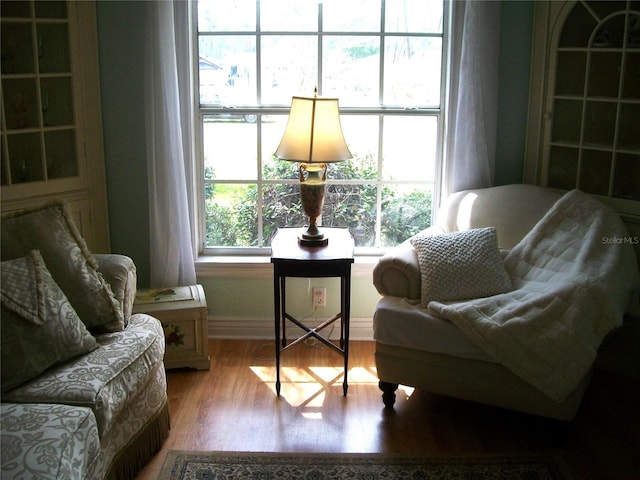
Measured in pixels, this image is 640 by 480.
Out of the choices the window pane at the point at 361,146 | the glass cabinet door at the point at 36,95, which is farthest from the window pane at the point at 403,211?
the glass cabinet door at the point at 36,95

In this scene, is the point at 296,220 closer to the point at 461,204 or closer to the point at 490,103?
the point at 461,204

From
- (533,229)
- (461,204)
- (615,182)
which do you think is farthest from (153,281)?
(615,182)

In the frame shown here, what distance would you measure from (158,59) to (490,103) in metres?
1.72

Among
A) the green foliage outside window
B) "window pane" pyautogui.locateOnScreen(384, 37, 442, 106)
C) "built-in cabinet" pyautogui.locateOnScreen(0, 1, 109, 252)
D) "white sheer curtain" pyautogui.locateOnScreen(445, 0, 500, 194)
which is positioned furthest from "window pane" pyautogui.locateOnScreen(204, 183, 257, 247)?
"white sheer curtain" pyautogui.locateOnScreen(445, 0, 500, 194)

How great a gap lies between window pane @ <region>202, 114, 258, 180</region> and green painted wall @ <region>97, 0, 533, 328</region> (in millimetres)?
358

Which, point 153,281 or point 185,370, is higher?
point 153,281

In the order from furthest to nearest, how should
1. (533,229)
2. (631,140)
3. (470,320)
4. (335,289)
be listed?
(335,289) < (631,140) < (533,229) < (470,320)

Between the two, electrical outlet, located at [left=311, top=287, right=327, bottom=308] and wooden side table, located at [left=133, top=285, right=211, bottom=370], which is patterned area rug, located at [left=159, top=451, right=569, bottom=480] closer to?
wooden side table, located at [left=133, top=285, right=211, bottom=370]

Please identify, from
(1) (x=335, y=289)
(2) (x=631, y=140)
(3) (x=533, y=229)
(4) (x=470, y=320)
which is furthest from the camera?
(1) (x=335, y=289)

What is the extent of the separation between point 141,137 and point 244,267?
0.89 metres

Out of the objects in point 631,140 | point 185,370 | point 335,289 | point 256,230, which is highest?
point 631,140

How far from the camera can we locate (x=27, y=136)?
3535mm

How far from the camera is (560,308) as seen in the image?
2.85m

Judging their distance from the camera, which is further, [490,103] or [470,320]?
[490,103]
